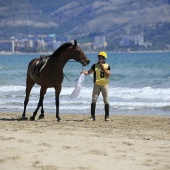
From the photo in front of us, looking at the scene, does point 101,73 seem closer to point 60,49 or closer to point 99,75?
point 99,75

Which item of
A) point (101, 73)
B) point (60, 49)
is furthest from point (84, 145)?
point (60, 49)

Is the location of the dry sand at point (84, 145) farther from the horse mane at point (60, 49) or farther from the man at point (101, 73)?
the horse mane at point (60, 49)

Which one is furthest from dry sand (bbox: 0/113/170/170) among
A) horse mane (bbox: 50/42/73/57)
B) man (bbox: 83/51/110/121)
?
horse mane (bbox: 50/42/73/57)

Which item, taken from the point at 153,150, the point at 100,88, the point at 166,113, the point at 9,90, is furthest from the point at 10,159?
the point at 9,90

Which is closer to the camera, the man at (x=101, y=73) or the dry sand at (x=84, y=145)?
the dry sand at (x=84, y=145)

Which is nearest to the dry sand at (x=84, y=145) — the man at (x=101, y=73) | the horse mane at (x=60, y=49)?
the man at (x=101, y=73)

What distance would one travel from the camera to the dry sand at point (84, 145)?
938 cm

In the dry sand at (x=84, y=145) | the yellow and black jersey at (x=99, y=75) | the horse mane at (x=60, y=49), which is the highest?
the horse mane at (x=60, y=49)

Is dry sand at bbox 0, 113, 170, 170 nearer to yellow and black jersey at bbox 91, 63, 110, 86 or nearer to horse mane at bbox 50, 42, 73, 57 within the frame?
yellow and black jersey at bbox 91, 63, 110, 86

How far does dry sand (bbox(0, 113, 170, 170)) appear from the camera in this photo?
9375mm

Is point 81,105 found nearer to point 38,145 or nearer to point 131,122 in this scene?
point 131,122

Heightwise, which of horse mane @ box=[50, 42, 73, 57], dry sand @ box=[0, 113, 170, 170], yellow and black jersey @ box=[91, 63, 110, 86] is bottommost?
dry sand @ box=[0, 113, 170, 170]

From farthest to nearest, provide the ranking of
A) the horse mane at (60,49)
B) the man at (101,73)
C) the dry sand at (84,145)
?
the horse mane at (60,49), the man at (101,73), the dry sand at (84,145)

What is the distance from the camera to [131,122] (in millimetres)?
14820
